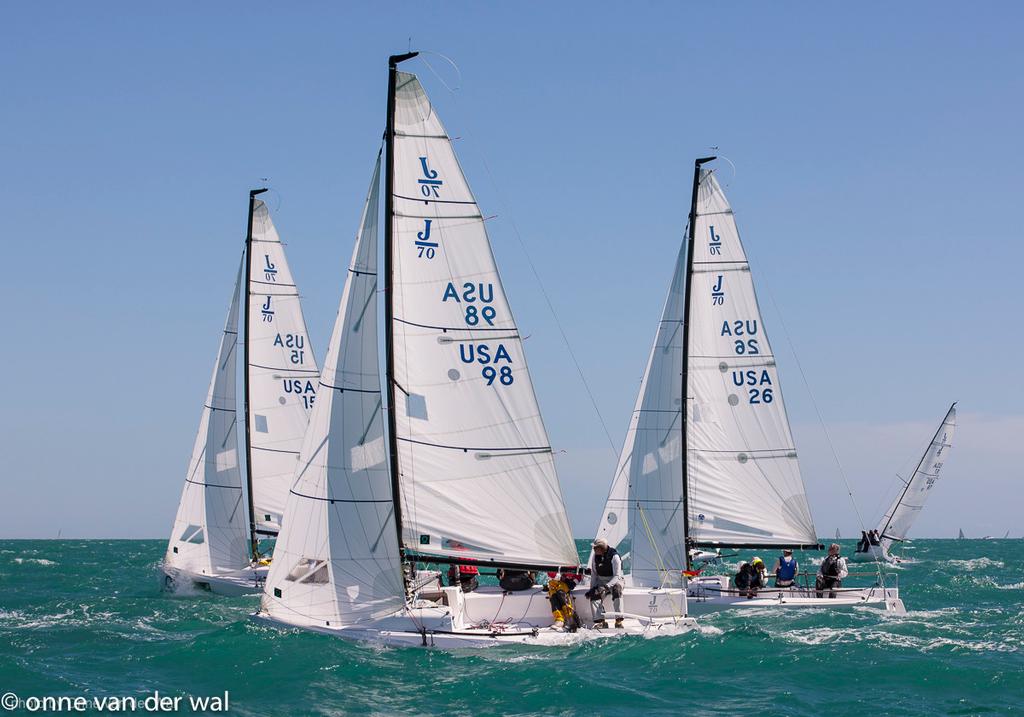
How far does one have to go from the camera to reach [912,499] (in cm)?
6019

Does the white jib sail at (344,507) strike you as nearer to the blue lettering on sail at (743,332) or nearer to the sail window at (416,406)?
the sail window at (416,406)

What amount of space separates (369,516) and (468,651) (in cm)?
290

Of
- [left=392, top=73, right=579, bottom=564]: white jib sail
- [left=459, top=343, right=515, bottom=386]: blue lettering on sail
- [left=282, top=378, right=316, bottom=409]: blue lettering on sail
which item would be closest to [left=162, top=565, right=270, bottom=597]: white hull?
[left=282, top=378, right=316, bottom=409]: blue lettering on sail

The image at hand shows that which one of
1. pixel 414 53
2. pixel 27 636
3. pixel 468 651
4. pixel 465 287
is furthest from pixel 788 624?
pixel 27 636

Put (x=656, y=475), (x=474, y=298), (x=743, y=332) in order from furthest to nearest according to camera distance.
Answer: (x=743, y=332), (x=656, y=475), (x=474, y=298)

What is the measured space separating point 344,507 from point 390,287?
3.98m

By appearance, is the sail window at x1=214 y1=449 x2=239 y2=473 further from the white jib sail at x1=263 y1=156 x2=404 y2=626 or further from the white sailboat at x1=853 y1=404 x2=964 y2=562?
the white sailboat at x1=853 y1=404 x2=964 y2=562

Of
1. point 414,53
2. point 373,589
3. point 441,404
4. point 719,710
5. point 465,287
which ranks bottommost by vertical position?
point 719,710

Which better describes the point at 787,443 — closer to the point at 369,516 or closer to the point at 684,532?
the point at 684,532

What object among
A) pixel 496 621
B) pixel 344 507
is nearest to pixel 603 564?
pixel 496 621

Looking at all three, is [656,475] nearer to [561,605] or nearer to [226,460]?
[561,605]

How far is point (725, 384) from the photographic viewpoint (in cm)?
2941

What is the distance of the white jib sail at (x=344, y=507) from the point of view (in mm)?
20078

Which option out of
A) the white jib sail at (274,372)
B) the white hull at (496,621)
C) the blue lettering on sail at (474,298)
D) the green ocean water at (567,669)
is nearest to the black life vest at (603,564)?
the white hull at (496,621)
